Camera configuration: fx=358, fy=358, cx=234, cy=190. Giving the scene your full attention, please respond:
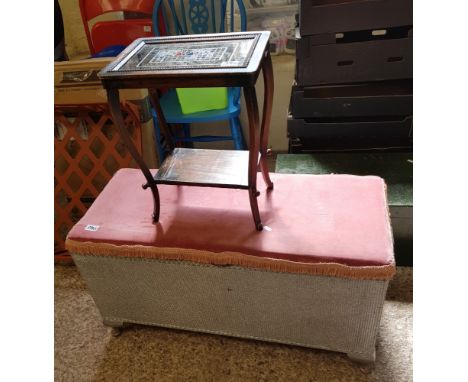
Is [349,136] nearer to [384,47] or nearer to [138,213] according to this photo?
[384,47]

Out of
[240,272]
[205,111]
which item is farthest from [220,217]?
[205,111]

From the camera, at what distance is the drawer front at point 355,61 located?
1.25 m

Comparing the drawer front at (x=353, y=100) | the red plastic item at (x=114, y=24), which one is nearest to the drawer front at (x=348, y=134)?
the drawer front at (x=353, y=100)

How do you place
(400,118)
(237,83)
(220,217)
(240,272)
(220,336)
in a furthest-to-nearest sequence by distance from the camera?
1. (400,118)
2. (220,336)
3. (220,217)
4. (240,272)
5. (237,83)

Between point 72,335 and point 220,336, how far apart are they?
0.52 metres

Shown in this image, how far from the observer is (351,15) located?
1.20m

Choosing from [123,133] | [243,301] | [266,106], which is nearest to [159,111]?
[123,133]

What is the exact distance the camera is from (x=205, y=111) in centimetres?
152

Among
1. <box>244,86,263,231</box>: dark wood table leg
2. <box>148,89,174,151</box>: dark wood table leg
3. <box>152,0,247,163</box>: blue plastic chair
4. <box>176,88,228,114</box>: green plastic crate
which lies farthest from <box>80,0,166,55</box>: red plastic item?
<box>244,86,263,231</box>: dark wood table leg

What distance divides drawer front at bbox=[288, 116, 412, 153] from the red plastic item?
80cm

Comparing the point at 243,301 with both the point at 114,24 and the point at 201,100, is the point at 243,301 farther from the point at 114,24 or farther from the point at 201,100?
the point at 114,24

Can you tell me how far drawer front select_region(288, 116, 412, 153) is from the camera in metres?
1.38

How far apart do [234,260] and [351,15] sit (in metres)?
0.91

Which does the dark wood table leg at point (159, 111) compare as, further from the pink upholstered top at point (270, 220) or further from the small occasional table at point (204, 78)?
the pink upholstered top at point (270, 220)
